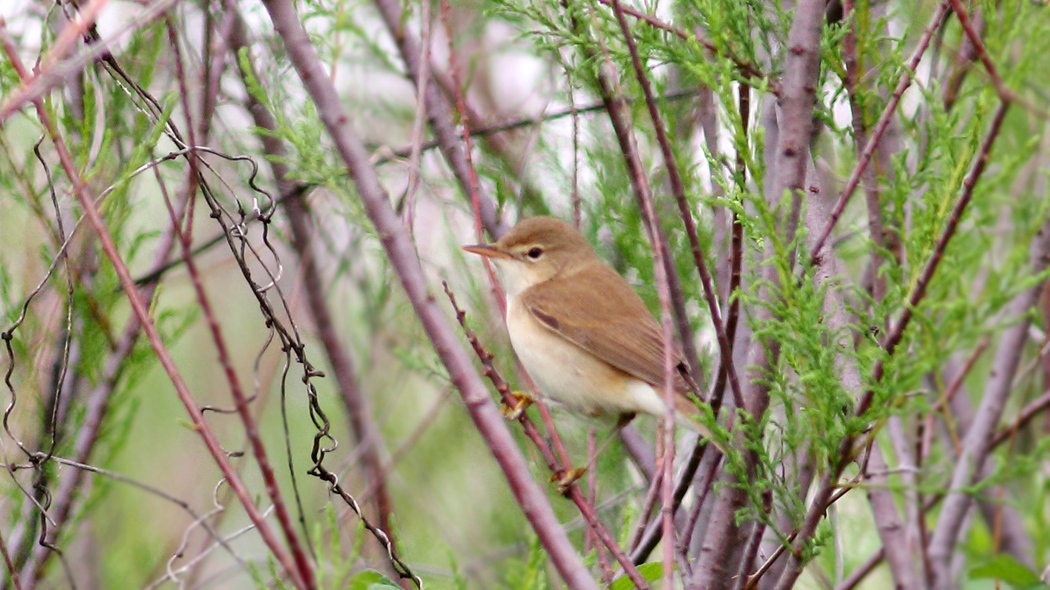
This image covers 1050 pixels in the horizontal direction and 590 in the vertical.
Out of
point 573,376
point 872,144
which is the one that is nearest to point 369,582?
point 872,144

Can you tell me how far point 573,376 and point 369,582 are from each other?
174 cm

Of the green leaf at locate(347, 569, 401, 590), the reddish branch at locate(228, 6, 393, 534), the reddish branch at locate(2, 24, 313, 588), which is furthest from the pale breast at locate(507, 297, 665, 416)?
the reddish branch at locate(2, 24, 313, 588)

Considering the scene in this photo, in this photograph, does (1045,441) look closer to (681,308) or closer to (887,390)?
(887,390)

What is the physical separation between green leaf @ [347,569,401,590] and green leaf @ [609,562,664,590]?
351 mm

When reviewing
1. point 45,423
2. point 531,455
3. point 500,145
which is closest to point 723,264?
point 531,455

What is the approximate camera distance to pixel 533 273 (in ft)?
11.8

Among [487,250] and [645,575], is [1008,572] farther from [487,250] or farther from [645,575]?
[487,250]

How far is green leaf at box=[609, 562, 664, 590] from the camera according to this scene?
1.73 meters

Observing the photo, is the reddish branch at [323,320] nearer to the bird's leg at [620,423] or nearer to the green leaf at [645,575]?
the bird's leg at [620,423]

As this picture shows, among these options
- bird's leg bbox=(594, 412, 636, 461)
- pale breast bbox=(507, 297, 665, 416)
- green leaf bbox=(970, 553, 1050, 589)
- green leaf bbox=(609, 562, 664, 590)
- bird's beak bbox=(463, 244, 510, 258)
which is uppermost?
bird's beak bbox=(463, 244, 510, 258)

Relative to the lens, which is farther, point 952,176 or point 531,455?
point 531,455

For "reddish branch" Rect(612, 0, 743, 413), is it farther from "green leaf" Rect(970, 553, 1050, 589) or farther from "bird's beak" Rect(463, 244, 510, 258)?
"bird's beak" Rect(463, 244, 510, 258)

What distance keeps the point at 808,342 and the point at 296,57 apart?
940 mm

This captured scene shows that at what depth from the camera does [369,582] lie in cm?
162
